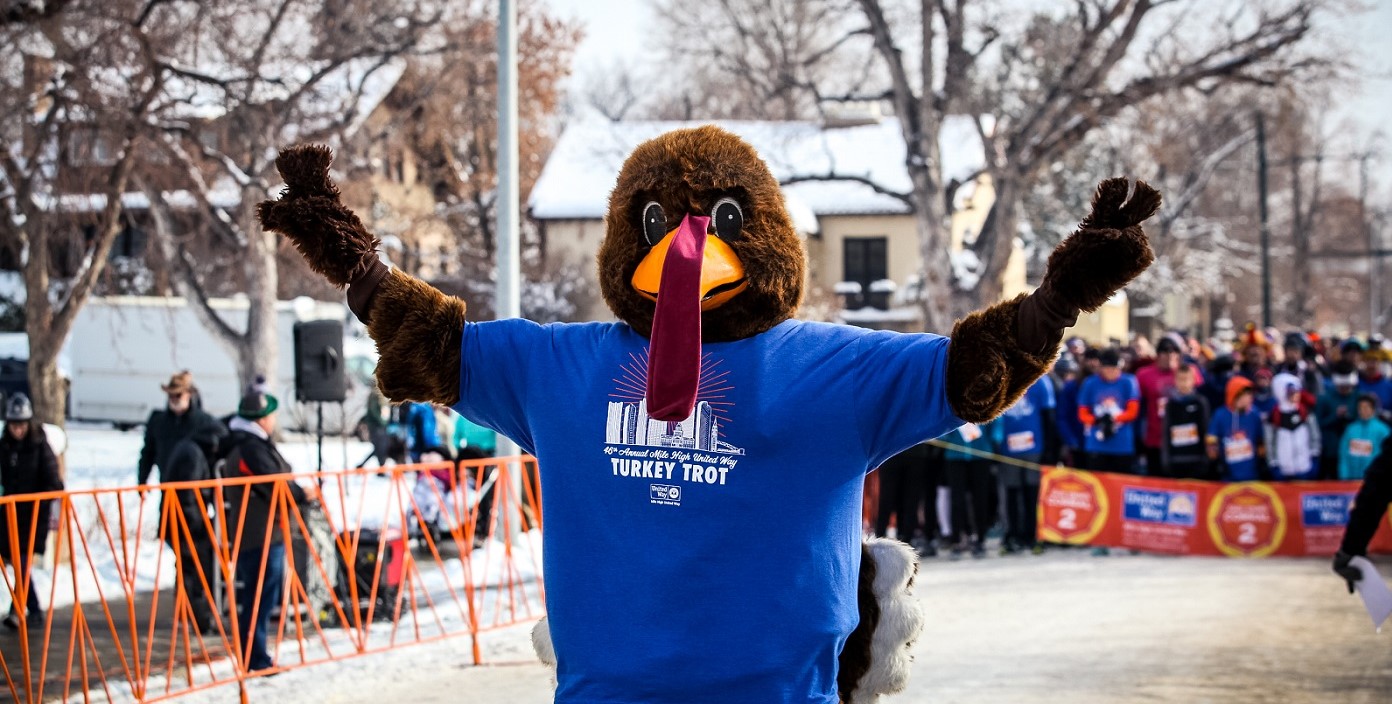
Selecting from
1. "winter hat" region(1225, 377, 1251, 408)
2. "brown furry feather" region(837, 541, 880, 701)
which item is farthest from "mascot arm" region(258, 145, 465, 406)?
"winter hat" region(1225, 377, 1251, 408)

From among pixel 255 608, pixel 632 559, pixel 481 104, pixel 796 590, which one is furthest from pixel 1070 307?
pixel 481 104

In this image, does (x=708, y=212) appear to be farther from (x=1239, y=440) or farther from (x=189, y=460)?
(x=1239, y=440)

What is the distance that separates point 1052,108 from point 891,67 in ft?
8.25

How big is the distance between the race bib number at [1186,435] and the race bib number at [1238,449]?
0.29m

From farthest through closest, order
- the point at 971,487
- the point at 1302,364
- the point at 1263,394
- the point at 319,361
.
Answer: the point at 1302,364 → the point at 1263,394 → the point at 971,487 → the point at 319,361

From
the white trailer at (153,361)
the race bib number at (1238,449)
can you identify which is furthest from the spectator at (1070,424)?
the white trailer at (153,361)

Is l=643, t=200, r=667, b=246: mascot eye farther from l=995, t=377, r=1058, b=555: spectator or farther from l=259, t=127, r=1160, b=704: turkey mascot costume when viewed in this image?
l=995, t=377, r=1058, b=555: spectator

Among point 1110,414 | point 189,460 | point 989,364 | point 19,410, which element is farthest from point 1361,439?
point 19,410

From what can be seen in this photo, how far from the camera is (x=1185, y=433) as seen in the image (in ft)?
41.1

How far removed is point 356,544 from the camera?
29.7ft

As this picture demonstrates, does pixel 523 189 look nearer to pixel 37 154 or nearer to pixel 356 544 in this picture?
pixel 37 154

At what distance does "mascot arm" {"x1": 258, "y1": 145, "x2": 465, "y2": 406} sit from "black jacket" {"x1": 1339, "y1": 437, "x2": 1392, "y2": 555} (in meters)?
4.85

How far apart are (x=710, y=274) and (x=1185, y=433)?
1030 cm

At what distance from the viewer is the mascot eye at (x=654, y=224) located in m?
3.41
